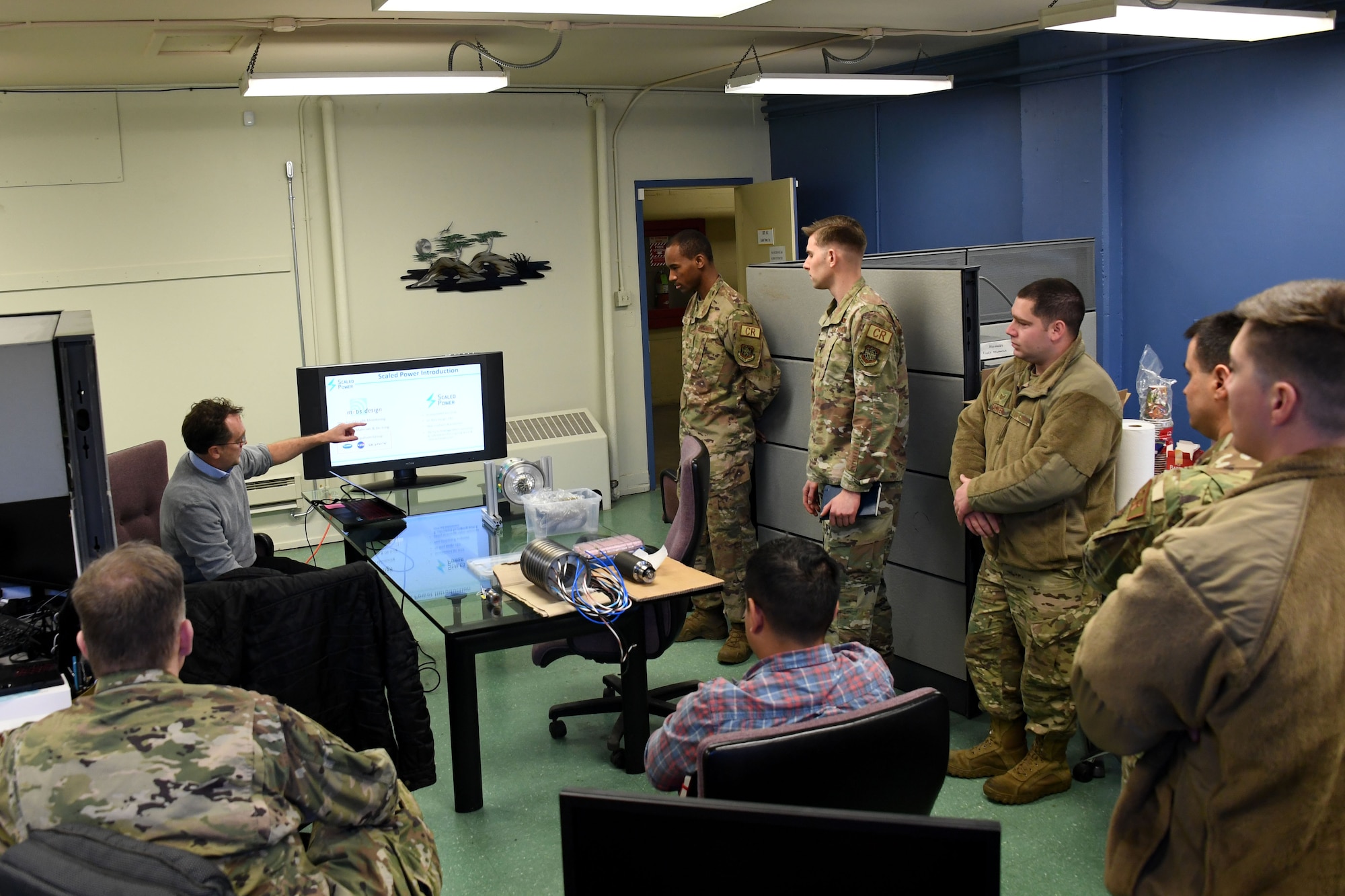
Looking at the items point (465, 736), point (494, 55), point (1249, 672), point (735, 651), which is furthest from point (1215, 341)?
point (494, 55)

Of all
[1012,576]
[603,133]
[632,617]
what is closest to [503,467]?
[632,617]

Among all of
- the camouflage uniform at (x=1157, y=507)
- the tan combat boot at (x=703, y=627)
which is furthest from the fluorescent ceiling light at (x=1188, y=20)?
the tan combat boot at (x=703, y=627)

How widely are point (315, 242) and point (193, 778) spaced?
498 cm

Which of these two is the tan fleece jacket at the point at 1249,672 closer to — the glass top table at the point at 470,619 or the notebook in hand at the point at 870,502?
the glass top table at the point at 470,619

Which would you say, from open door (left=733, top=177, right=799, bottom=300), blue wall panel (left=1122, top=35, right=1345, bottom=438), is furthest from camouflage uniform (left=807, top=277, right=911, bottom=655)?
open door (left=733, top=177, right=799, bottom=300)

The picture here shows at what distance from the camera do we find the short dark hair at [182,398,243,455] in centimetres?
358

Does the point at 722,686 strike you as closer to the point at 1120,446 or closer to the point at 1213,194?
the point at 1120,446

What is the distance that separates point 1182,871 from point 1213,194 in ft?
14.9

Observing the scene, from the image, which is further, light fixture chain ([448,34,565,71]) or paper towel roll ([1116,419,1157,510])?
light fixture chain ([448,34,565,71])

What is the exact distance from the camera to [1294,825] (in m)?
1.40

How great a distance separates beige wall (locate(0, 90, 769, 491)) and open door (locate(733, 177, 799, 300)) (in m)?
0.48

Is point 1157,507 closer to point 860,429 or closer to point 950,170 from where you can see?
point 860,429

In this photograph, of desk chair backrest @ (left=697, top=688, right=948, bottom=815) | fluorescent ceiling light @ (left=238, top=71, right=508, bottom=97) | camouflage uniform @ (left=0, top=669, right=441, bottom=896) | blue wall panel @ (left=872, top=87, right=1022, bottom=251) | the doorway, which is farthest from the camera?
the doorway

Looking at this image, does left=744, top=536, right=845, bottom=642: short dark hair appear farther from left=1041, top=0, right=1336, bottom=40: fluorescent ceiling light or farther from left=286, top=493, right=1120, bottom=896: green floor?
left=1041, top=0, right=1336, bottom=40: fluorescent ceiling light
